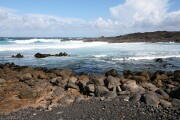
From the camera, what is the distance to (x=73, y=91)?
44.1 ft

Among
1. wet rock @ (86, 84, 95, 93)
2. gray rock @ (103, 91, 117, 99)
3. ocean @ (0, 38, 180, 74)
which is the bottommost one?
ocean @ (0, 38, 180, 74)

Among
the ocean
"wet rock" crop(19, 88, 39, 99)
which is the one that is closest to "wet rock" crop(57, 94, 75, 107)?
"wet rock" crop(19, 88, 39, 99)

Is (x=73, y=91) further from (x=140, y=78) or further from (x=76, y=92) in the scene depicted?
(x=140, y=78)

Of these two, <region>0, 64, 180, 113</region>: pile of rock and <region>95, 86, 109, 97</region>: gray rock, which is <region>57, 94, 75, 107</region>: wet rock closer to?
<region>0, 64, 180, 113</region>: pile of rock

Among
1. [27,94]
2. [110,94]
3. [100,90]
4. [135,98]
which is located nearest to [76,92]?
[100,90]

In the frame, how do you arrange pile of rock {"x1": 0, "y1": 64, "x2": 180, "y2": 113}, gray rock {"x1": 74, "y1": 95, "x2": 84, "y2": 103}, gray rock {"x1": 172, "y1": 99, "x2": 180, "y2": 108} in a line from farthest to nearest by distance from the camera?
gray rock {"x1": 74, "y1": 95, "x2": 84, "y2": 103} < pile of rock {"x1": 0, "y1": 64, "x2": 180, "y2": 113} < gray rock {"x1": 172, "y1": 99, "x2": 180, "y2": 108}

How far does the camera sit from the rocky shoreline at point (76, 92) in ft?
37.1

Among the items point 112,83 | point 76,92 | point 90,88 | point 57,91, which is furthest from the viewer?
point 112,83

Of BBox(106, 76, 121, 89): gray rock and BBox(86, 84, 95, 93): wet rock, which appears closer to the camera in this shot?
BBox(86, 84, 95, 93): wet rock

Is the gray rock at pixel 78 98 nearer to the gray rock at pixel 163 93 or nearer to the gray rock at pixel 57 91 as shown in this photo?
the gray rock at pixel 57 91

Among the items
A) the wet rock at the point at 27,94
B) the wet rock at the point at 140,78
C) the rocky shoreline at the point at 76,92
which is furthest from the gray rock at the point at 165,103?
the wet rock at the point at 27,94

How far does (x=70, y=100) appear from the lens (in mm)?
11898

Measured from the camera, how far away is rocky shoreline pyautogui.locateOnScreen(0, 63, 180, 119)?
1131cm

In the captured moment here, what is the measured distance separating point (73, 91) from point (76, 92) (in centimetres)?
14
